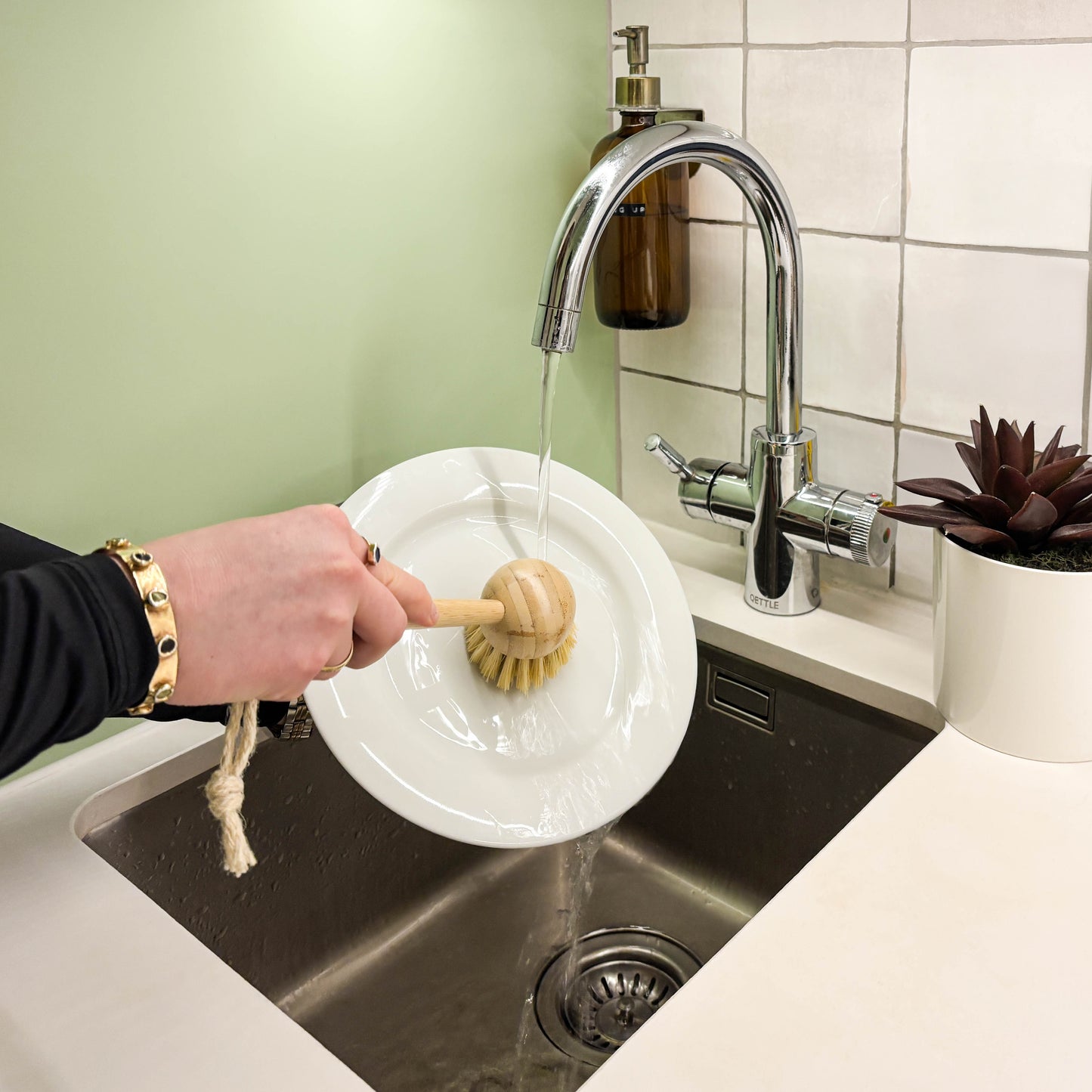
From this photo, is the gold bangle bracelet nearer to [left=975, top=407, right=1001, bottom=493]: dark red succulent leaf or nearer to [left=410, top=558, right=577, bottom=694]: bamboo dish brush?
[left=410, top=558, right=577, bottom=694]: bamboo dish brush

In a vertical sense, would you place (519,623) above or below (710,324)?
below

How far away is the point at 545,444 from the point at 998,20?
442 millimetres

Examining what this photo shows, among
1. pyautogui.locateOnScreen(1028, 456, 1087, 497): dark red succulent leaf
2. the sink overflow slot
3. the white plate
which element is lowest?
the sink overflow slot

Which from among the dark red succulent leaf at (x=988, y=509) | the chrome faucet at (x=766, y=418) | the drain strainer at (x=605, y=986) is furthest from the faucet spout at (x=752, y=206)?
the drain strainer at (x=605, y=986)

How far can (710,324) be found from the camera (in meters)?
1.06

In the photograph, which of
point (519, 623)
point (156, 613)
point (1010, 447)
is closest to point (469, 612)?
point (519, 623)

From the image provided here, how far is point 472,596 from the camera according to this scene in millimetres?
872

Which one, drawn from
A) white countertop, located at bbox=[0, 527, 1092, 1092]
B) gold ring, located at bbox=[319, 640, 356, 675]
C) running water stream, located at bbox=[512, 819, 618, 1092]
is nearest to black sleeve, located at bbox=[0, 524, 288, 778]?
gold ring, located at bbox=[319, 640, 356, 675]

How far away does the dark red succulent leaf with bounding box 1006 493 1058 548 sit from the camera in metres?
0.71

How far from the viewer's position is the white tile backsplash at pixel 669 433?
3.56ft

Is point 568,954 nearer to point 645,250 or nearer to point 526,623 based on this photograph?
point 526,623

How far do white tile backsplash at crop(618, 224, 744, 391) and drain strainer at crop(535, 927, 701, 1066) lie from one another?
518 mm

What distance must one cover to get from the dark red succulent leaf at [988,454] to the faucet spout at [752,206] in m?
0.18

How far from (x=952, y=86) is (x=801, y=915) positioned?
1.99 ft
